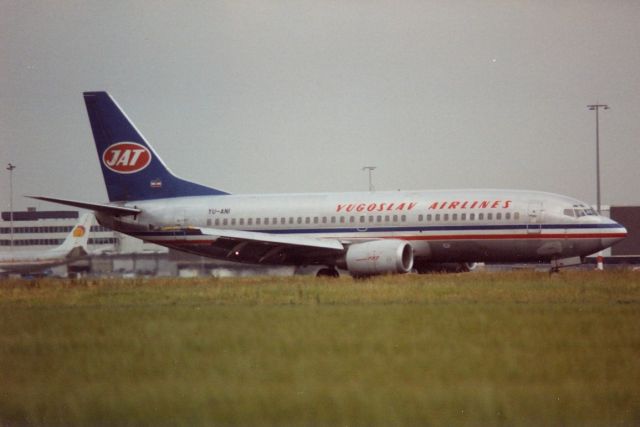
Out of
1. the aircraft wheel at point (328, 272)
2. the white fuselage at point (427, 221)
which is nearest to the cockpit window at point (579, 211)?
the white fuselage at point (427, 221)

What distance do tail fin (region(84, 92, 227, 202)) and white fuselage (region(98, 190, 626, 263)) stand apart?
1.11 m

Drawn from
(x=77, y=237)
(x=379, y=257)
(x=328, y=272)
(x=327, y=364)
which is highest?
(x=77, y=237)

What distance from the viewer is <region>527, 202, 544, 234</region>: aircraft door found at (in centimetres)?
3456

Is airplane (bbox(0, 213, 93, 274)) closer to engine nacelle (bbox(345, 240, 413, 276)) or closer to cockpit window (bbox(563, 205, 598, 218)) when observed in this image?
engine nacelle (bbox(345, 240, 413, 276))

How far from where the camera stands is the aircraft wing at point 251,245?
3603 centimetres

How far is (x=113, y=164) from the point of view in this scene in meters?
42.1

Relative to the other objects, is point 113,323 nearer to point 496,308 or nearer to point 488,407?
point 496,308

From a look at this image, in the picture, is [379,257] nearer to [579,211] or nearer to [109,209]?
[579,211]

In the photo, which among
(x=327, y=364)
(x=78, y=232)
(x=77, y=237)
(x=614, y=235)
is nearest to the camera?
(x=327, y=364)

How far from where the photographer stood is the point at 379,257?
33906 mm

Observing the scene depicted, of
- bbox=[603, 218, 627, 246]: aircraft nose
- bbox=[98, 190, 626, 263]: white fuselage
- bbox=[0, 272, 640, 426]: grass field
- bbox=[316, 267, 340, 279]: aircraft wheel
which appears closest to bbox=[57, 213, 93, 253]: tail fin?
bbox=[98, 190, 626, 263]: white fuselage

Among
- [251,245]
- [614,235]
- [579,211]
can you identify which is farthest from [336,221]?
[614,235]

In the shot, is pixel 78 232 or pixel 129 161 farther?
pixel 78 232

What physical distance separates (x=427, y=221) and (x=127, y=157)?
13785mm
